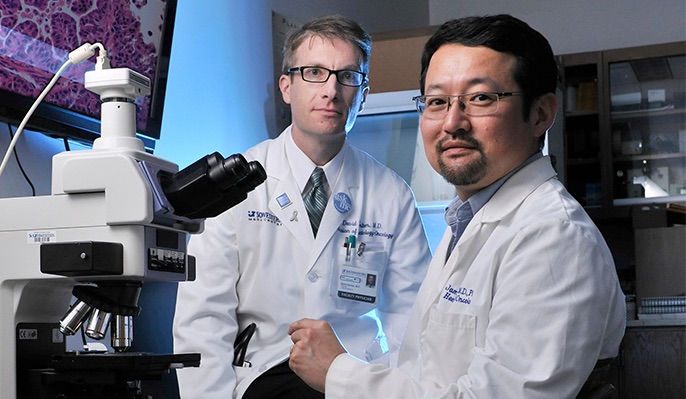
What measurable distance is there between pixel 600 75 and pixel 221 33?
2606 millimetres

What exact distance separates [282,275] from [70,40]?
77 cm

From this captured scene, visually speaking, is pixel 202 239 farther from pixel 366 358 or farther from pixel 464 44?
pixel 464 44

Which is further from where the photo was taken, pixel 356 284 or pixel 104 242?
pixel 356 284

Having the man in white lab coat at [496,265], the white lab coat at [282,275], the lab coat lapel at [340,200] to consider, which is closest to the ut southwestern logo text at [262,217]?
the white lab coat at [282,275]

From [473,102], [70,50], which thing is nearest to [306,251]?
[70,50]

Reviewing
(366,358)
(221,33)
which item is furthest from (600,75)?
(366,358)

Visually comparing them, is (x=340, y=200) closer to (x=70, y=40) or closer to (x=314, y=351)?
(x=70, y=40)

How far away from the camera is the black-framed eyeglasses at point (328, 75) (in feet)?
7.48

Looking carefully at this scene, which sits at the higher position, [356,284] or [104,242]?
[104,242]

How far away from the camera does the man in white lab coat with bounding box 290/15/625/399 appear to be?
115cm

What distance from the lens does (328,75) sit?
89.7 inches

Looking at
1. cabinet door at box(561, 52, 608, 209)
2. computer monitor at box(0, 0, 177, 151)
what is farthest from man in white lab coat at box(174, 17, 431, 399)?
cabinet door at box(561, 52, 608, 209)

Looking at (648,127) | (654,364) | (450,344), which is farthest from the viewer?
(648,127)

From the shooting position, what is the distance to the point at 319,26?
91.5 inches
